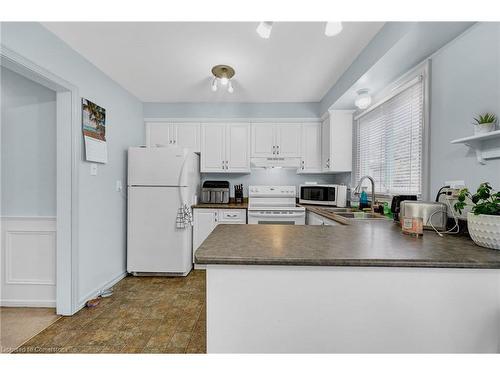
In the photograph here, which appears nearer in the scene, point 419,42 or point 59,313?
point 419,42

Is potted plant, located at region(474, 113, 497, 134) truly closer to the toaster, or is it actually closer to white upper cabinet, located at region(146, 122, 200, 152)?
the toaster

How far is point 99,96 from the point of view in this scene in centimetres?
246

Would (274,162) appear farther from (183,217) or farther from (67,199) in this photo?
(67,199)

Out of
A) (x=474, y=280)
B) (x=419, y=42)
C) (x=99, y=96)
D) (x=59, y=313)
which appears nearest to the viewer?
(x=474, y=280)

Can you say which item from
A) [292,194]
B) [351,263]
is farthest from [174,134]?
[351,263]

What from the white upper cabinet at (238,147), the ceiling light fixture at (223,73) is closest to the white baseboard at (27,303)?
the white upper cabinet at (238,147)

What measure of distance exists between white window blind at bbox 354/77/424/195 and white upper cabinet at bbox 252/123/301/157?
93 cm

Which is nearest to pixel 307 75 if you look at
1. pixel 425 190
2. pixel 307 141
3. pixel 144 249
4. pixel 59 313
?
pixel 307 141

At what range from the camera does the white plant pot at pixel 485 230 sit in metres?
1.02

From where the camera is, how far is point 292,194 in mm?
3570

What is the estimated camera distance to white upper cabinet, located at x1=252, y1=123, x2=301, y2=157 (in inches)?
138

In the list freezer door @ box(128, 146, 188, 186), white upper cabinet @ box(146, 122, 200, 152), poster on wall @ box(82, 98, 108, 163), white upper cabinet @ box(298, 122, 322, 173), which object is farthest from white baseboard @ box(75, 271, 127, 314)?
white upper cabinet @ box(298, 122, 322, 173)
